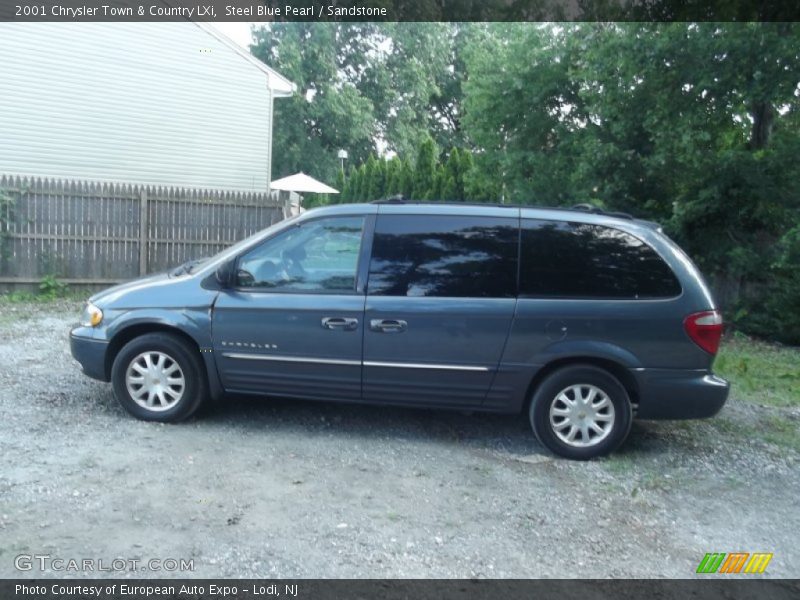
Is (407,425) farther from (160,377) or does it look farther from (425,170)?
(425,170)

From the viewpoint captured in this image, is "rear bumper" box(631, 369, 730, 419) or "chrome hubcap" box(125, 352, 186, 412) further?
"chrome hubcap" box(125, 352, 186, 412)

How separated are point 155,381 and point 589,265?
11.3ft

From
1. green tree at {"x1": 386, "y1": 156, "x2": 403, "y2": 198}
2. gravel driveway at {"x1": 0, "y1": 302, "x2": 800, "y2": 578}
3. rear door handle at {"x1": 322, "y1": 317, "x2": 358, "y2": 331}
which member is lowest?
gravel driveway at {"x1": 0, "y1": 302, "x2": 800, "y2": 578}

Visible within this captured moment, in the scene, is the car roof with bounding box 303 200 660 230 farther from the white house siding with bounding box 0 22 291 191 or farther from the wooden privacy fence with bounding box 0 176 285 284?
the white house siding with bounding box 0 22 291 191

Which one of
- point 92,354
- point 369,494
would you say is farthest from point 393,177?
point 369,494

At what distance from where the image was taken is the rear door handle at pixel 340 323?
5641 mm

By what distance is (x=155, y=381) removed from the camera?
5.92m

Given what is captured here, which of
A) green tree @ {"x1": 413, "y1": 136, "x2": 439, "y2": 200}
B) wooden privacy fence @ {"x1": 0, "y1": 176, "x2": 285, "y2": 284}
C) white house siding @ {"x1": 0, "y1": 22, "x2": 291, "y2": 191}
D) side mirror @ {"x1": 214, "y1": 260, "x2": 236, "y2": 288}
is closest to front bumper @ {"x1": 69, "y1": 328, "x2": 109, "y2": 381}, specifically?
side mirror @ {"x1": 214, "y1": 260, "x2": 236, "y2": 288}

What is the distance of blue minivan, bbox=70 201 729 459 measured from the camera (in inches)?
215

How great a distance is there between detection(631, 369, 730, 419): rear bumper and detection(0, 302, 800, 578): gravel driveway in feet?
1.42

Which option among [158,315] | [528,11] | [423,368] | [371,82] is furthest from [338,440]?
[371,82]

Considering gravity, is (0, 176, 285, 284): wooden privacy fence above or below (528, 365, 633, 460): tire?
above

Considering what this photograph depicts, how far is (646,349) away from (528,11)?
870 cm

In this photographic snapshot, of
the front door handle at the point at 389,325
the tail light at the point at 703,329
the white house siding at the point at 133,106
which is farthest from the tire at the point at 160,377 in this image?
the white house siding at the point at 133,106
